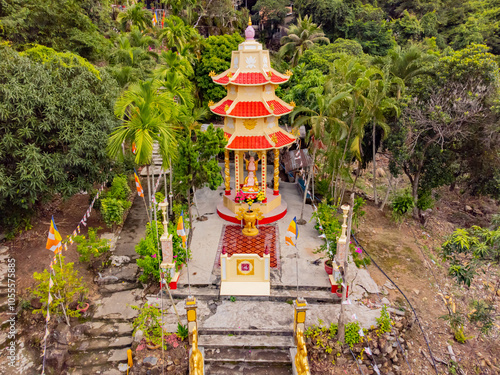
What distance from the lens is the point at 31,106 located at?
12766 mm

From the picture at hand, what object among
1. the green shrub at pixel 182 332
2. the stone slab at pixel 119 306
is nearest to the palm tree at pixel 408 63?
the green shrub at pixel 182 332

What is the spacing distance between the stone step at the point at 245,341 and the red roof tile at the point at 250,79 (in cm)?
1038

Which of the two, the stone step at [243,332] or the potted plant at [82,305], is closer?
the stone step at [243,332]

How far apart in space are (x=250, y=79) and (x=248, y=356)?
11258 millimetres

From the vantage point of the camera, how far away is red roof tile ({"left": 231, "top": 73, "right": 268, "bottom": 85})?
15.5m

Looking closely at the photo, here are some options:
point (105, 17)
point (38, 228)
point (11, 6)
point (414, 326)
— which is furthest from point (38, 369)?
point (105, 17)

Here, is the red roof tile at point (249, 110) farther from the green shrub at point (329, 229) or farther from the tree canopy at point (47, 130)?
the tree canopy at point (47, 130)

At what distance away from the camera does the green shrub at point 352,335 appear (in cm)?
1017

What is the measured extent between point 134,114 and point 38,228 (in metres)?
8.20

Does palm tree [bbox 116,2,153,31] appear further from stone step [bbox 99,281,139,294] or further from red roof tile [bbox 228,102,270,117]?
stone step [bbox 99,281,139,294]

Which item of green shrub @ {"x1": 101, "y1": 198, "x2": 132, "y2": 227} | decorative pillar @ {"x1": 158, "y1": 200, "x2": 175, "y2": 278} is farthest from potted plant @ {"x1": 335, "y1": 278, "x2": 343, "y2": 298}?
green shrub @ {"x1": 101, "y1": 198, "x2": 132, "y2": 227}

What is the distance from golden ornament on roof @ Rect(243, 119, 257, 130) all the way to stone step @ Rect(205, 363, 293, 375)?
1003 centimetres

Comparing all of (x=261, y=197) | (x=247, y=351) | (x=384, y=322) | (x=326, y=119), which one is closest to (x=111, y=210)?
(x=261, y=197)

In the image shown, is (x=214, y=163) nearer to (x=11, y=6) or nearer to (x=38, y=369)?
(x=38, y=369)
